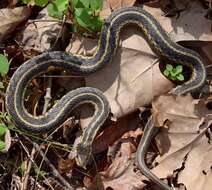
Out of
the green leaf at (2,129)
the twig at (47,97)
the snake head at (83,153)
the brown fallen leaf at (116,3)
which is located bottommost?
the snake head at (83,153)

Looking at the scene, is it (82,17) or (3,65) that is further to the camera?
(82,17)

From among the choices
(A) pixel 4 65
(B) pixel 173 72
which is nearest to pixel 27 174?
(A) pixel 4 65

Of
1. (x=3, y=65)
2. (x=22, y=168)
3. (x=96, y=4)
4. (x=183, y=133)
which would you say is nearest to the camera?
(x=96, y=4)

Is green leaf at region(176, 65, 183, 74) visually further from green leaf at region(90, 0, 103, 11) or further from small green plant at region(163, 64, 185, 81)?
green leaf at region(90, 0, 103, 11)

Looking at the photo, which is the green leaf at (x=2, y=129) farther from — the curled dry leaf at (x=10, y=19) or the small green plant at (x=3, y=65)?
the curled dry leaf at (x=10, y=19)

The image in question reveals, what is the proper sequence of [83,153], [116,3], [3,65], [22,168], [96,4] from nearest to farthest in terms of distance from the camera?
[96,4] → [3,65] → [83,153] → [22,168] → [116,3]

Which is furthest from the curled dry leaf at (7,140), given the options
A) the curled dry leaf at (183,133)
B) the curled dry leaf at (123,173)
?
the curled dry leaf at (183,133)

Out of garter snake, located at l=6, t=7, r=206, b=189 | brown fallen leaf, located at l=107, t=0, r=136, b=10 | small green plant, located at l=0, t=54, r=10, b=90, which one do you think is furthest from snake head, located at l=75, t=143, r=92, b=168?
brown fallen leaf, located at l=107, t=0, r=136, b=10

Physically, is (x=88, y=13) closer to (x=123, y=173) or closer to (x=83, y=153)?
(x=83, y=153)
